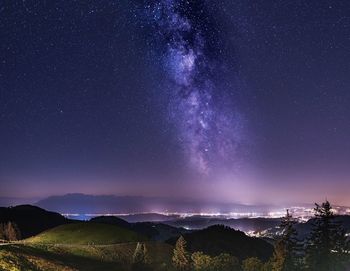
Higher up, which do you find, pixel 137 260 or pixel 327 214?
pixel 327 214

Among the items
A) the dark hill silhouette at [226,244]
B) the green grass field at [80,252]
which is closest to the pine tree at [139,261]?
the green grass field at [80,252]

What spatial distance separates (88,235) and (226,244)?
72.0 metres

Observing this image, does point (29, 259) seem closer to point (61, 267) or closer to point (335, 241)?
point (61, 267)

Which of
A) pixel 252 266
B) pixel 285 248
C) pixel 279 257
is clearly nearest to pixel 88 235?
pixel 252 266

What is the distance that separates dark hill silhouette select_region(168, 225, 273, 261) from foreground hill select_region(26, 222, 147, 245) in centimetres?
4405

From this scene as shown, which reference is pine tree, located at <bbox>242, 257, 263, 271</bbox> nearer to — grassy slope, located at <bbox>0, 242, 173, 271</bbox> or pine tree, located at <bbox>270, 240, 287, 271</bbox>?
pine tree, located at <bbox>270, 240, 287, 271</bbox>

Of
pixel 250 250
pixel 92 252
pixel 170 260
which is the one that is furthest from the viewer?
pixel 250 250

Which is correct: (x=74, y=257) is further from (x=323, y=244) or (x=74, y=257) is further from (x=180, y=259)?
(x=323, y=244)

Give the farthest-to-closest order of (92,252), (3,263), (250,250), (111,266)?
(250,250) → (92,252) → (111,266) → (3,263)

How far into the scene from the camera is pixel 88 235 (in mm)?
92875

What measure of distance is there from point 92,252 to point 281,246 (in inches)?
1211

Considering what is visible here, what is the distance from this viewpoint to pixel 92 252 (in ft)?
222

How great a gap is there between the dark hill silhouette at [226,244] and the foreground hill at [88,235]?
44.0m

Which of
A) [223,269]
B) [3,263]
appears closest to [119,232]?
[223,269]
